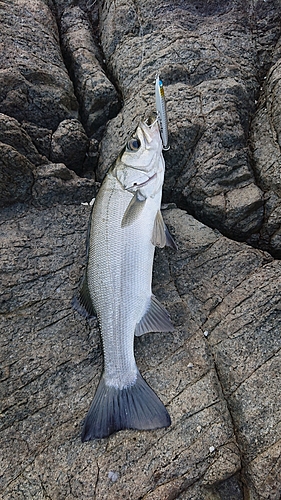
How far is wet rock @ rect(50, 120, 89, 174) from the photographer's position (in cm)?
455

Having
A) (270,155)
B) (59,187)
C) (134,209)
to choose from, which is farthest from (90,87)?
(270,155)

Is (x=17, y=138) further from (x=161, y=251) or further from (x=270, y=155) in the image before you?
(x=270, y=155)

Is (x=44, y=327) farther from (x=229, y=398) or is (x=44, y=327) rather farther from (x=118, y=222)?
(x=229, y=398)

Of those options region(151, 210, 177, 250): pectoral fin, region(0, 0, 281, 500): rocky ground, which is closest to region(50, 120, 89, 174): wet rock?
region(0, 0, 281, 500): rocky ground

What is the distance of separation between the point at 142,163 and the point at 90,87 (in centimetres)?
181

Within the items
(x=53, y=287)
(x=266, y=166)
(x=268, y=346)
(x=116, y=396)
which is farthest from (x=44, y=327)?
(x=266, y=166)

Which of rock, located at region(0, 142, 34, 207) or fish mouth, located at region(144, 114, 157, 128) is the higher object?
fish mouth, located at region(144, 114, 157, 128)

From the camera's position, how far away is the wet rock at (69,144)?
4.55 meters

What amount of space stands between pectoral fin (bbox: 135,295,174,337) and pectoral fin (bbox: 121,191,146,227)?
0.82m

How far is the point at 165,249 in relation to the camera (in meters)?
4.05

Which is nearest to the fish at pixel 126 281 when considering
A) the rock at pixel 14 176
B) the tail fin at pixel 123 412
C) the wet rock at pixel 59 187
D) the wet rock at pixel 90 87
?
the tail fin at pixel 123 412

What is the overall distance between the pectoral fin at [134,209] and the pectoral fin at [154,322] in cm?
82

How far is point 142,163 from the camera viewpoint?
12.1 ft

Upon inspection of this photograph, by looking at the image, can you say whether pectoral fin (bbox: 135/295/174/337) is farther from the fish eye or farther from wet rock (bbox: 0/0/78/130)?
wet rock (bbox: 0/0/78/130)
